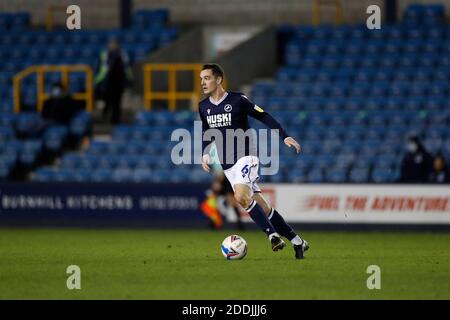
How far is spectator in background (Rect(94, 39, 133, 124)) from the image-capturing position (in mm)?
24578

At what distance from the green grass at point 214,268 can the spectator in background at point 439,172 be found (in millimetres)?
2165

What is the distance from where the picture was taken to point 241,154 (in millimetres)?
13242

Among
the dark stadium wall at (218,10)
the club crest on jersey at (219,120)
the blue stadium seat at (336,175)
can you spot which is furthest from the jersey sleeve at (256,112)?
the dark stadium wall at (218,10)

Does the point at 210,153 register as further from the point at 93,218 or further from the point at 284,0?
the point at 284,0

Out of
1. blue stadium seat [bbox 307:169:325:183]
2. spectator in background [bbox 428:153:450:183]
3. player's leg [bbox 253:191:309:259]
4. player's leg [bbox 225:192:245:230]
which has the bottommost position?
player's leg [bbox 225:192:245:230]

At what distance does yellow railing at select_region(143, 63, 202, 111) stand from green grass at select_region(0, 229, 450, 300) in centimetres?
755

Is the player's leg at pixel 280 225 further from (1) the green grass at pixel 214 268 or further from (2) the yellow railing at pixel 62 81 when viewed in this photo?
(2) the yellow railing at pixel 62 81

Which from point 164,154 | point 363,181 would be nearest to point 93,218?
point 164,154

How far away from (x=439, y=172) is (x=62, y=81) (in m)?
10.2

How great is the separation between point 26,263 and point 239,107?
3.20 m

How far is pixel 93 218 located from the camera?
2230cm

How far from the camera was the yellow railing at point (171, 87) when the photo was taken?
2558cm

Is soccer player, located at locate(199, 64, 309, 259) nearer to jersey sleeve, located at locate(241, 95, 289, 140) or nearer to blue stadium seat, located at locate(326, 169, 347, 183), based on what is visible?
jersey sleeve, located at locate(241, 95, 289, 140)

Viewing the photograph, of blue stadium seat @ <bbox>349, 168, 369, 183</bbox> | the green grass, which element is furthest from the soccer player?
blue stadium seat @ <bbox>349, 168, 369, 183</bbox>
